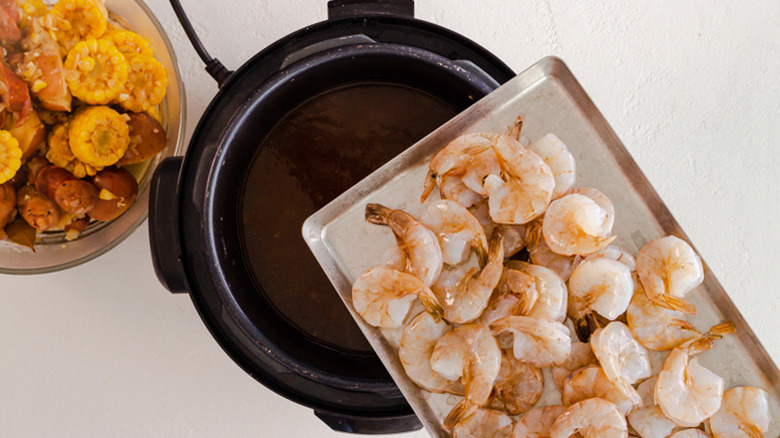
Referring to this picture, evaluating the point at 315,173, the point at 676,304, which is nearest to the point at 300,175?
the point at 315,173

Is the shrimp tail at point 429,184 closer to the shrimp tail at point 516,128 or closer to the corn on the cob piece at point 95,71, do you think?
the shrimp tail at point 516,128

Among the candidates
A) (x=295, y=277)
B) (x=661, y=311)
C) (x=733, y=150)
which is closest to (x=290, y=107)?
(x=295, y=277)

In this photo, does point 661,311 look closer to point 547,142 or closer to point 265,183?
point 547,142

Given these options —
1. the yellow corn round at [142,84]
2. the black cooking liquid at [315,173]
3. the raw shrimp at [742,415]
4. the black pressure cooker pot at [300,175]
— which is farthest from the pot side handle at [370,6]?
the raw shrimp at [742,415]

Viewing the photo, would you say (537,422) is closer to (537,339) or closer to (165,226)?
(537,339)

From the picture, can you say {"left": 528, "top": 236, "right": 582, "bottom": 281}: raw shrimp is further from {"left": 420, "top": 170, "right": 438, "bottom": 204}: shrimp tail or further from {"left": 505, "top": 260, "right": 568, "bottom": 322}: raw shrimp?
{"left": 420, "top": 170, "right": 438, "bottom": 204}: shrimp tail
